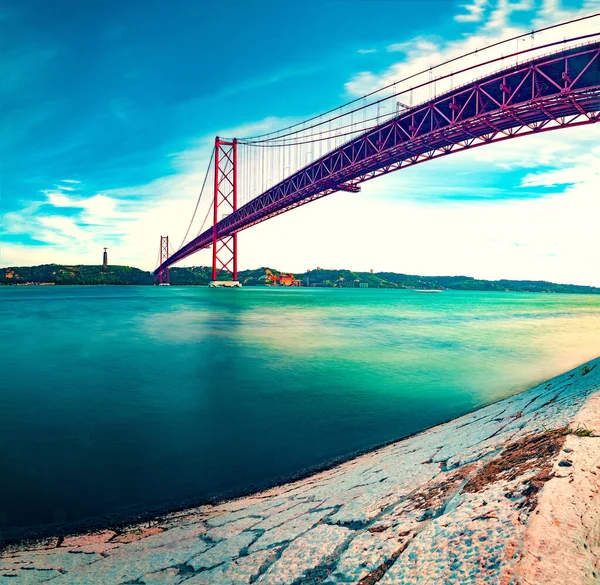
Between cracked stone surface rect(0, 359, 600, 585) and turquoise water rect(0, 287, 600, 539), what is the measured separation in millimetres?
992

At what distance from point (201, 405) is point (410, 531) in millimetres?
5800

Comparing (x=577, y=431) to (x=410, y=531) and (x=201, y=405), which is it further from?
(x=201, y=405)

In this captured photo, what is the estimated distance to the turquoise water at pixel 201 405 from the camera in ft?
12.7

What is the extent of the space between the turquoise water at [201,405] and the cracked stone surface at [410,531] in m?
0.99

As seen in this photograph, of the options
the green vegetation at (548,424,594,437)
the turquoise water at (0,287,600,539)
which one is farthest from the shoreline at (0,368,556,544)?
the green vegetation at (548,424,594,437)

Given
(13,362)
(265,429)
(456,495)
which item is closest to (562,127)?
(265,429)

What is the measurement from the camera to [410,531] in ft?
5.04

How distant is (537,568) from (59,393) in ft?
27.7

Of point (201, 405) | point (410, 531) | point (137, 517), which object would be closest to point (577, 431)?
point (410, 531)

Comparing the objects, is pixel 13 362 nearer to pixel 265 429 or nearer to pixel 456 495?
pixel 265 429

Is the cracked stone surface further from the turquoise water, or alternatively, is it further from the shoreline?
the turquoise water

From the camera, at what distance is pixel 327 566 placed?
1450 mm

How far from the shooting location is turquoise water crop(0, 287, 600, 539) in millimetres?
3863

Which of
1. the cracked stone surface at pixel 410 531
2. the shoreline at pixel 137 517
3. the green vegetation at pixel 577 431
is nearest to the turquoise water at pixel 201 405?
the shoreline at pixel 137 517
